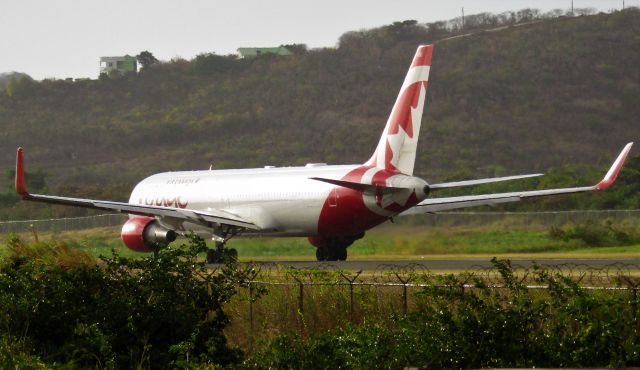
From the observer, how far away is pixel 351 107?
479 feet

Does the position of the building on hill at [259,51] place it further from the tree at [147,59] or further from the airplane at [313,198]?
the airplane at [313,198]

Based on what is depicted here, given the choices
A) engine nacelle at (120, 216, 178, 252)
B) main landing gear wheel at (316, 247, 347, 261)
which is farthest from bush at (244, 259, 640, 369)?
engine nacelle at (120, 216, 178, 252)

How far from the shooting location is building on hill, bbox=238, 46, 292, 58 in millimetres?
167450

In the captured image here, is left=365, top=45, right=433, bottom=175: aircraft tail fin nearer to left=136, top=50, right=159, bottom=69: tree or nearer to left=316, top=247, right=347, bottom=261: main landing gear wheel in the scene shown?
left=316, top=247, right=347, bottom=261: main landing gear wheel

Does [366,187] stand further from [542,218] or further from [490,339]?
[490,339]

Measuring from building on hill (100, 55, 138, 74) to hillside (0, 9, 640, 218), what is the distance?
14.0ft

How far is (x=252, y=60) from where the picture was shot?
164 metres

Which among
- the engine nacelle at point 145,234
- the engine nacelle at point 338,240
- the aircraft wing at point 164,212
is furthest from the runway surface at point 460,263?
the engine nacelle at point 145,234

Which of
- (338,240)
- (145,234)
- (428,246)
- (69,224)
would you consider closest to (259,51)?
(69,224)

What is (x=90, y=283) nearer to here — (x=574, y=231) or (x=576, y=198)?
(x=574, y=231)

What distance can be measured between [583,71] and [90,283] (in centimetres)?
11987

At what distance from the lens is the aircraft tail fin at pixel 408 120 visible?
4356 centimetres

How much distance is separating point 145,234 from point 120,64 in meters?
124

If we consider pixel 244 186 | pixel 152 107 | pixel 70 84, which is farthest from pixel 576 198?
pixel 70 84
